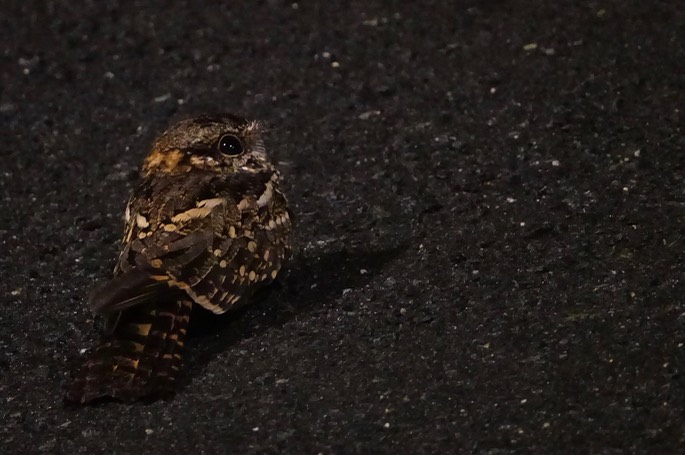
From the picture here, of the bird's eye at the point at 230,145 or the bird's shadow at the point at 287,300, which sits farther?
the bird's eye at the point at 230,145

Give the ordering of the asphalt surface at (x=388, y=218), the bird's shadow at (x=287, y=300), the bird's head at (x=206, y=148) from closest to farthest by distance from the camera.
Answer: the asphalt surface at (x=388, y=218), the bird's shadow at (x=287, y=300), the bird's head at (x=206, y=148)

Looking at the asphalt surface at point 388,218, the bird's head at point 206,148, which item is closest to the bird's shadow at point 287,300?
the asphalt surface at point 388,218

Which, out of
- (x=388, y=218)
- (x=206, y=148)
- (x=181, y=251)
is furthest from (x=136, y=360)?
(x=388, y=218)

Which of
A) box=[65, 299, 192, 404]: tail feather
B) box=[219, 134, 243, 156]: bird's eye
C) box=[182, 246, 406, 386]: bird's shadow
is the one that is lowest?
box=[182, 246, 406, 386]: bird's shadow

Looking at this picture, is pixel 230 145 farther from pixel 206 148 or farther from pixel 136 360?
pixel 136 360

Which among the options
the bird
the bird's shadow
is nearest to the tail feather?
the bird

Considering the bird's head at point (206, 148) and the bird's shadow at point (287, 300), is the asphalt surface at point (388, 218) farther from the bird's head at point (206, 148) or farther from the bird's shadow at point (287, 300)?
the bird's head at point (206, 148)

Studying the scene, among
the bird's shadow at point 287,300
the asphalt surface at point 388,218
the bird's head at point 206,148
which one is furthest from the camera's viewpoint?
the bird's head at point 206,148

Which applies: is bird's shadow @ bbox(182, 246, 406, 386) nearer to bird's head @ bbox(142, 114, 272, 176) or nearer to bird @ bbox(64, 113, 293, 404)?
bird @ bbox(64, 113, 293, 404)

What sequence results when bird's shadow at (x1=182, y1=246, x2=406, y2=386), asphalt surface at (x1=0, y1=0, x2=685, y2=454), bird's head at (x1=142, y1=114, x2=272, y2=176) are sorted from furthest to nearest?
bird's head at (x1=142, y1=114, x2=272, y2=176) → bird's shadow at (x1=182, y1=246, x2=406, y2=386) → asphalt surface at (x1=0, y1=0, x2=685, y2=454)
